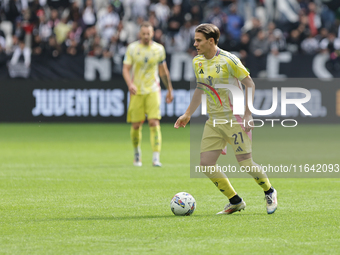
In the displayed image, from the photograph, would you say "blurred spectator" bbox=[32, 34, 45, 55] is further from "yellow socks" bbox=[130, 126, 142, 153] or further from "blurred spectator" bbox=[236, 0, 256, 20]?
"yellow socks" bbox=[130, 126, 142, 153]

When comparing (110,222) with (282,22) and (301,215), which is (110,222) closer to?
(301,215)

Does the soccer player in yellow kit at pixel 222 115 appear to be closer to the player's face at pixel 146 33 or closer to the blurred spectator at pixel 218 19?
the player's face at pixel 146 33

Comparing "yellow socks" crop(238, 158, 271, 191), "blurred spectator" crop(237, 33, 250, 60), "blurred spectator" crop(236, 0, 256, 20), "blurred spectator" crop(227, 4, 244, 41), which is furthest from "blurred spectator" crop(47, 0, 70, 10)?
"yellow socks" crop(238, 158, 271, 191)

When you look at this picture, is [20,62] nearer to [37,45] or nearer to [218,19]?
[37,45]

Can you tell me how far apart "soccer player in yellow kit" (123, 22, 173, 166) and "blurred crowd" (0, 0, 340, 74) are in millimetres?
9208

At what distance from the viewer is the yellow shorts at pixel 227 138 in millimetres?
6348

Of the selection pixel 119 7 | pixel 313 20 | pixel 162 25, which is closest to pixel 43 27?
pixel 119 7

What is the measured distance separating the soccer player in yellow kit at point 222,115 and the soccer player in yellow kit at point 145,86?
4.67 metres

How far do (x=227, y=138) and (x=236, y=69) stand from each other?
73cm

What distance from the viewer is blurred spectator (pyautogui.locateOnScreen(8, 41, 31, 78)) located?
66.5 feet

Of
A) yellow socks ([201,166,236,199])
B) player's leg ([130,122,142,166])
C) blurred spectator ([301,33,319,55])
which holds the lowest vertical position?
player's leg ([130,122,142,166])

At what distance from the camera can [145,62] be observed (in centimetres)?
1134

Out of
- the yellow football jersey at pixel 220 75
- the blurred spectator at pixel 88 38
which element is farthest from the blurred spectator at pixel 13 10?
the yellow football jersey at pixel 220 75

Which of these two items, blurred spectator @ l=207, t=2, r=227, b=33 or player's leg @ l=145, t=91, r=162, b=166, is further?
blurred spectator @ l=207, t=2, r=227, b=33
